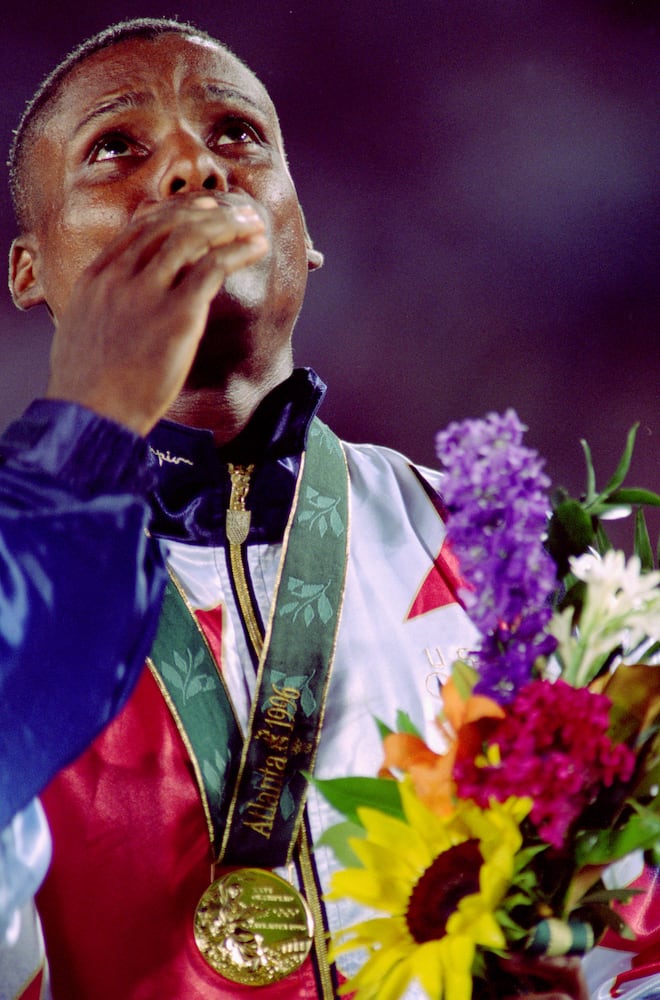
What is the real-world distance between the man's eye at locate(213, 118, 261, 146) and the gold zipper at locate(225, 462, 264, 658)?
408mm

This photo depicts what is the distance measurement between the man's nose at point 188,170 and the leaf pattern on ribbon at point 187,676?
521 millimetres

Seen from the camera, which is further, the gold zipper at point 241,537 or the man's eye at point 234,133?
the man's eye at point 234,133

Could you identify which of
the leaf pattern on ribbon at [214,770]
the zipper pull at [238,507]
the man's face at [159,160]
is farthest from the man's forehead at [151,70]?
the leaf pattern on ribbon at [214,770]

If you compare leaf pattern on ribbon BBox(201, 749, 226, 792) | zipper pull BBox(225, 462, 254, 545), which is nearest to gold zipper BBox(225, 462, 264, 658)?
zipper pull BBox(225, 462, 254, 545)

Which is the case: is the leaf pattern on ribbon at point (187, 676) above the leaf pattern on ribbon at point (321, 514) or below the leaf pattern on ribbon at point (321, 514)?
below

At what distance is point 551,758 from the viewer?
79 cm

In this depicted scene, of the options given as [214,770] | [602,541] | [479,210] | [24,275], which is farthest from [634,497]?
[479,210]

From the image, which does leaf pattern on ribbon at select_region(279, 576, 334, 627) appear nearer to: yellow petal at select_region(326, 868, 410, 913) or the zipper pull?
the zipper pull

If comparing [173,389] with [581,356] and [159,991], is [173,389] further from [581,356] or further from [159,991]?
[581,356]

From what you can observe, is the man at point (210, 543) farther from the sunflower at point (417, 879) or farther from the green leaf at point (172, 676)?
the sunflower at point (417, 879)

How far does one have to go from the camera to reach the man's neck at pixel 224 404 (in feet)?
4.88

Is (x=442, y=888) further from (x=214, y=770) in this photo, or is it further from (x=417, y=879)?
(x=214, y=770)

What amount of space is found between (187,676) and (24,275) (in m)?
0.68

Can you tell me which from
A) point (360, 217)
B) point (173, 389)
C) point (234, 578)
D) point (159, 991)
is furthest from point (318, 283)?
point (159, 991)
